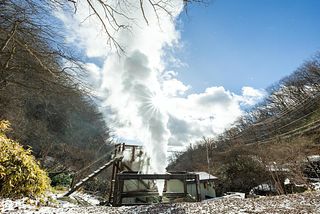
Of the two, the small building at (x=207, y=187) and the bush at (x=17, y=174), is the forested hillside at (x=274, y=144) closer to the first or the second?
the small building at (x=207, y=187)

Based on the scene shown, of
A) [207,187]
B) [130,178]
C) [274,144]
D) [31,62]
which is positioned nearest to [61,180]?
[130,178]

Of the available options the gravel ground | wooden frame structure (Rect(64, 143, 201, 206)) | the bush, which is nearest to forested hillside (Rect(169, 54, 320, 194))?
wooden frame structure (Rect(64, 143, 201, 206))

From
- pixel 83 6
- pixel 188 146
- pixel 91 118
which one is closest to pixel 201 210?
pixel 83 6

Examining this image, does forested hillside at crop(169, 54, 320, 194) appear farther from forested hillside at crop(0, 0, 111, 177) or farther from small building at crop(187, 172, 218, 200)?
forested hillside at crop(0, 0, 111, 177)

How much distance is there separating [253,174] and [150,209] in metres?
11.3

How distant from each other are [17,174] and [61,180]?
10142 millimetres

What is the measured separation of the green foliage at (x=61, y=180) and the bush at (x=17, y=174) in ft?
31.0

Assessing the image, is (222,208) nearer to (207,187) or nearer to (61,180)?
(207,187)

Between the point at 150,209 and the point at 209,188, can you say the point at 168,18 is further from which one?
the point at 209,188

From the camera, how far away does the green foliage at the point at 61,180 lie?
524 inches

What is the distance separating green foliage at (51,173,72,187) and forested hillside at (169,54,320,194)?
10422 mm

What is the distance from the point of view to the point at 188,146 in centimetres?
4022

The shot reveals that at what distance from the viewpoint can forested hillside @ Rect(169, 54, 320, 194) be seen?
35.3ft

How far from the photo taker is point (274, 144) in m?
18.1
